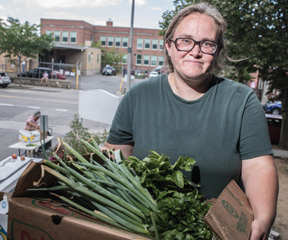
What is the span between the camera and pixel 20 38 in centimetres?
2420

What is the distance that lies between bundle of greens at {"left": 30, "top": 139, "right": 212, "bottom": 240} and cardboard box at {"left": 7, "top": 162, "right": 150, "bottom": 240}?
5cm

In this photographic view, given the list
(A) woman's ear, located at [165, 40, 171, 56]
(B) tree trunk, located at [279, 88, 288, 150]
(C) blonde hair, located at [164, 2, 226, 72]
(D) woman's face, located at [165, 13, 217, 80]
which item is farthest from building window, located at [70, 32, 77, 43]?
(D) woman's face, located at [165, 13, 217, 80]

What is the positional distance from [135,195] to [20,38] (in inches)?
1009

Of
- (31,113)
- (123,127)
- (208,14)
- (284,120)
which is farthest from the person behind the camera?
(31,113)

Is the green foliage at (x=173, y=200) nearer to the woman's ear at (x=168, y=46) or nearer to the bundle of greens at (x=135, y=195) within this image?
the bundle of greens at (x=135, y=195)

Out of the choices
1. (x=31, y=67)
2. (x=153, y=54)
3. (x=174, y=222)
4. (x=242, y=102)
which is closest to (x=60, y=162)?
(x=174, y=222)

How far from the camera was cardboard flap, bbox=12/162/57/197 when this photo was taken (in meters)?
1.09

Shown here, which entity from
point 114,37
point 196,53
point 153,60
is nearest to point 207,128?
point 196,53

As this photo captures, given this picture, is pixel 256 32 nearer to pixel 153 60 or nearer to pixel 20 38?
pixel 20 38

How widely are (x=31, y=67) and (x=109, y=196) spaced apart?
31.9 metres

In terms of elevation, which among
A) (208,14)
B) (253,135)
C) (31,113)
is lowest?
(31,113)

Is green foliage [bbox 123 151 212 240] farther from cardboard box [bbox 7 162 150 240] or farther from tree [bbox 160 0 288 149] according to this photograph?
tree [bbox 160 0 288 149]

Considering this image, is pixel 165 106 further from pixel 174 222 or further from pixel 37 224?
pixel 37 224

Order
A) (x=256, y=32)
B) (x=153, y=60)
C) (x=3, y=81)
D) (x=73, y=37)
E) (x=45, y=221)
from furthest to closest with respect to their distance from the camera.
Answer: (x=153, y=60) < (x=73, y=37) < (x=3, y=81) < (x=256, y=32) < (x=45, y=221)
